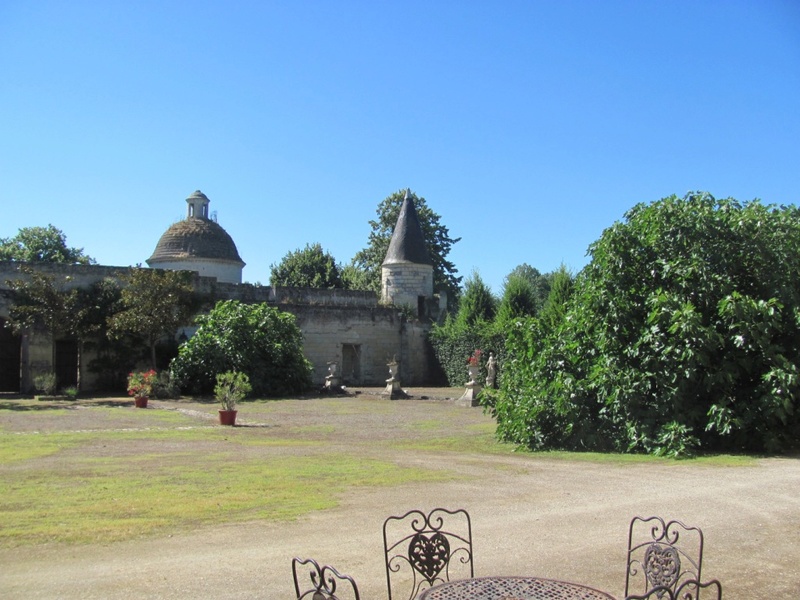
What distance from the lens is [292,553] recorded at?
569 cm

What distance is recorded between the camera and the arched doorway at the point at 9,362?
27172 millimetres

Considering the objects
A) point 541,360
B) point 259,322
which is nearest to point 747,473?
point 541,360

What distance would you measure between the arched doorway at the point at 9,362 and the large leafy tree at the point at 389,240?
2433cm

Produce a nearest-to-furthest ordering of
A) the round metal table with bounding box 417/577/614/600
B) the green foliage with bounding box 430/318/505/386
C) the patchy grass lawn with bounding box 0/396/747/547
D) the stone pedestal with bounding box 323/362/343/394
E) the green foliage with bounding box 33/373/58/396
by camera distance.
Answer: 1. the round metal table with bounding box 417/577/614/600
2. the patchy grass lawn with bounding box 0/396/747/547
3. the green foliage with bounding box 33/373/58/396
4. the green foliage with bounding box 430/318/505/386
5. the stone pedestal with bounding box 323/362/343/394

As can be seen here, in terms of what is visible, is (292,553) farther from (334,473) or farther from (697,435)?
(697,435)

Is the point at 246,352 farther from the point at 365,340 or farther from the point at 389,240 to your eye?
the point at 389,240

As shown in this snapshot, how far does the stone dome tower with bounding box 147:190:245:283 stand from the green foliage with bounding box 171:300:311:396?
38.8ft

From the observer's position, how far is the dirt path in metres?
5.04

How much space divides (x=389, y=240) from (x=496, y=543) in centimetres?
4387

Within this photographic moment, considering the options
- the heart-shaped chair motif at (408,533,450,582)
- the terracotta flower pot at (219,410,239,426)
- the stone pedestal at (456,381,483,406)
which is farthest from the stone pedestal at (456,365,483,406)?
the heart-shaped chair motif at (408,533,450,582)

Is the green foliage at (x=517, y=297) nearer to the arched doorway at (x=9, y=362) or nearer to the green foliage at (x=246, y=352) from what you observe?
the green foliage at (x=246, y=352)

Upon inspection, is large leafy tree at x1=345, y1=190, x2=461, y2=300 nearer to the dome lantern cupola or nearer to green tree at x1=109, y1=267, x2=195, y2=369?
the dome lantern cupola

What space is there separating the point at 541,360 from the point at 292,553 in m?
8.29

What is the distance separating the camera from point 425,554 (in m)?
4.27
